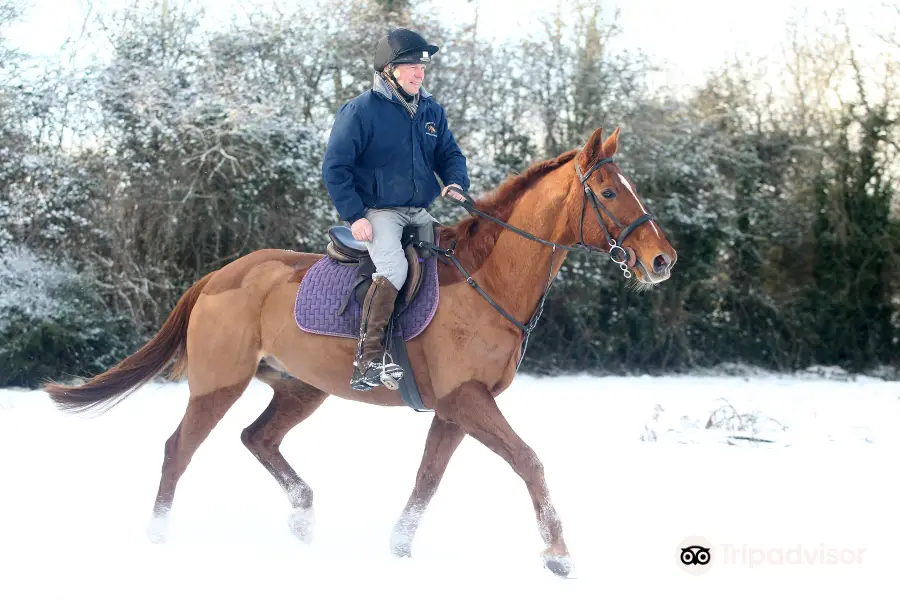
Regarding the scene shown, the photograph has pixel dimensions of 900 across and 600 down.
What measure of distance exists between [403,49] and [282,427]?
2.24 m

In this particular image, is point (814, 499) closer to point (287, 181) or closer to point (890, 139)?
point (287, 181)

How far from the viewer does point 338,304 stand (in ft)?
15.3

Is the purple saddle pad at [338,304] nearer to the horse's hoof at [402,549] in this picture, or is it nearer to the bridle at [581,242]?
the bridle at [581,242]

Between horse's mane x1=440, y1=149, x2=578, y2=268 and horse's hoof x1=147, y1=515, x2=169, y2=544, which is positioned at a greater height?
horse's mane x1=440, y1=149, x2=578, y2=268

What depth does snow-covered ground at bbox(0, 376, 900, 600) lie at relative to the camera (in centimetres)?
397

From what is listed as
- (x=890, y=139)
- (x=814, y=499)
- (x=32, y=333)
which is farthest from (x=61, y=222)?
(x=890, y=139)

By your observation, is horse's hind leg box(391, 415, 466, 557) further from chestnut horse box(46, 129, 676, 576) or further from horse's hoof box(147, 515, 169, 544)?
horse's hoof box(147, 515, 169, 544)

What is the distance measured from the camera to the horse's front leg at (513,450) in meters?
4.04

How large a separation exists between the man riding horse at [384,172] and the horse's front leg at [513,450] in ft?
1.13

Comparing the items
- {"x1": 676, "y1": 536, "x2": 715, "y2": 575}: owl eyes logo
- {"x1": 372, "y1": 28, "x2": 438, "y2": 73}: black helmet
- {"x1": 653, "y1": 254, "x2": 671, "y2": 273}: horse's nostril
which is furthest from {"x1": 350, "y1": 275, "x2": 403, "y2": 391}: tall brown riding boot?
{"x1": 676, "y1": 536, "x2": 715, "y2": 575}: owl eyes logo

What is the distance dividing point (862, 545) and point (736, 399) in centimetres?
593

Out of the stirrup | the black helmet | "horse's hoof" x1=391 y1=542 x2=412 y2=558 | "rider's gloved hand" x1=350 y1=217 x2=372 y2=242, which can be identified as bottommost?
"horse's hoof" x1=391 y1=542 x2=412 y2=558

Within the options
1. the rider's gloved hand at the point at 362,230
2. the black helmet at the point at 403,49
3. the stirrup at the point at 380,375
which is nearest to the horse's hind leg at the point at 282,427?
the stirrup at the point at 380,375

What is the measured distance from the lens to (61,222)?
11.4m
